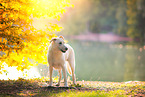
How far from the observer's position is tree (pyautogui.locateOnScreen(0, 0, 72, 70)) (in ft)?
24.6

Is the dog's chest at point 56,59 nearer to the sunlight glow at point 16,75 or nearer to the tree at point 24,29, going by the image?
the tree at point 24,29

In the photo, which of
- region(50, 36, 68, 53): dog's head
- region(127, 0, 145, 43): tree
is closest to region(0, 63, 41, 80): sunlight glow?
region(50, 36, 68, 53): dog's head

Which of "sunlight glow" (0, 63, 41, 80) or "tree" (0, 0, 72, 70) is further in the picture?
"sunlight glow" (0, 63, 41, 80)

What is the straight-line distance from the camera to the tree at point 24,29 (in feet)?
24.6

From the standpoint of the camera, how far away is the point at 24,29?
838 centimetres

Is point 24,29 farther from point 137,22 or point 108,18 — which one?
point 108,18

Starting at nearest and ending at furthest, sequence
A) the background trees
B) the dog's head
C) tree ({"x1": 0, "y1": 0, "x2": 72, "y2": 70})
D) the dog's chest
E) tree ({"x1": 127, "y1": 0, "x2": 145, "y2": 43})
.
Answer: the dog's head → the dog's chest → tree ({"x1": 0, "y1": 0, "x2": 72, "y2": 70}) → tree ({"x1": 127, "y1": 0, "x2": 145, "y2": 43}) → the background trees

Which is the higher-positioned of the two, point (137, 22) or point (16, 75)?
point (137, 22)

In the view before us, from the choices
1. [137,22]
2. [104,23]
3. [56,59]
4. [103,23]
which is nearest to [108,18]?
[104,23]

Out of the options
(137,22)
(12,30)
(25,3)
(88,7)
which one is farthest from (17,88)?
(88,7)

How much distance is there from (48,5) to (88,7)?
55849 mm

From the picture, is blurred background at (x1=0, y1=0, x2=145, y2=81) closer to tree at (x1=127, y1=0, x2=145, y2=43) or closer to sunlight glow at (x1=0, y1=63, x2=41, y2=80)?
tree at (x1=127, y1=0, x2=145, y2=43)

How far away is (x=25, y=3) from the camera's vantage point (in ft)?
25.0

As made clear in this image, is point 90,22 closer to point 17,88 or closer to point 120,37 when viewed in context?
point 120,37
